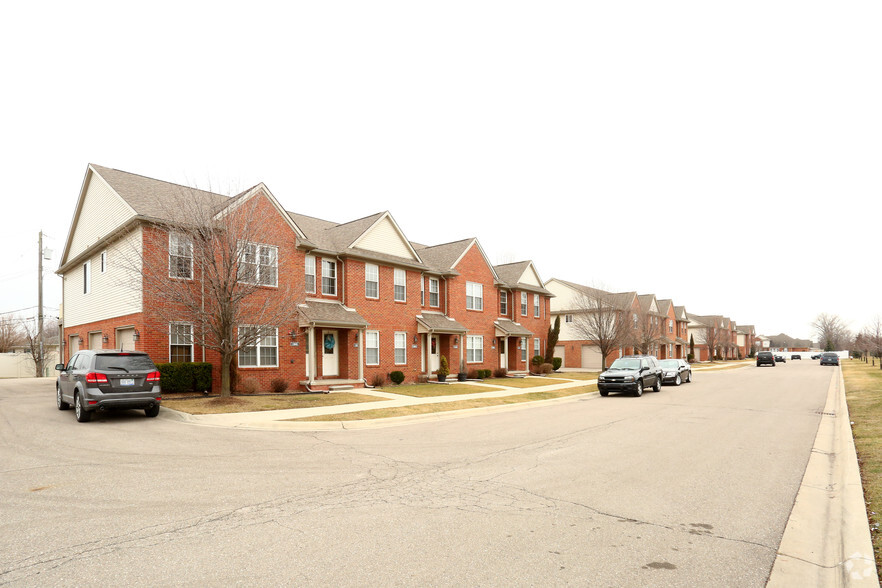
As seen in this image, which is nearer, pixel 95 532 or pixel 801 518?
pixel 95 532

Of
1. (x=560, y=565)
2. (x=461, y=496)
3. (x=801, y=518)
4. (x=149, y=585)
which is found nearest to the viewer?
(x=149, y=585)

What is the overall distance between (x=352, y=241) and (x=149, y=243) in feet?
29.7

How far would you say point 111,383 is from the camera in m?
12.7

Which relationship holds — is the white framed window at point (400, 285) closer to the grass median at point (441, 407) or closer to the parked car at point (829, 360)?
the grass median at point (441, 407)

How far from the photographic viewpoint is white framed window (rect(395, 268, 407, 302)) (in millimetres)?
26656

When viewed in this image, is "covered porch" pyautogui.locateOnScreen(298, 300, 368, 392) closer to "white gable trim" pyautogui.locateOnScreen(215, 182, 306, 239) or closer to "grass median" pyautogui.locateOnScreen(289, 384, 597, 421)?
"white gable trim" pyautogui.locateOnScreen(215, 182, 306, 239)

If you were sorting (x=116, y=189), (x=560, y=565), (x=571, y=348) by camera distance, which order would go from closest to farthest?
(x=560, y=565) → (x=116, y=189) → (x=571, y=348)

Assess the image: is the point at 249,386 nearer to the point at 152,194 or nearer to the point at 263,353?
the point at 263,353

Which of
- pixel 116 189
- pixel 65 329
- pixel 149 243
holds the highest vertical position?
pixel 116 189

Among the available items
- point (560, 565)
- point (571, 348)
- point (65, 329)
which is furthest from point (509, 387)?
point (571, 348)

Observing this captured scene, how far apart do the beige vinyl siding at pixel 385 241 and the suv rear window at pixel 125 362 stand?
40.1 feet

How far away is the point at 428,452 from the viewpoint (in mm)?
9508

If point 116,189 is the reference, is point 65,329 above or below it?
below

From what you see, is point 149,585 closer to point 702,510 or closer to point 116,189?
point 702,510
